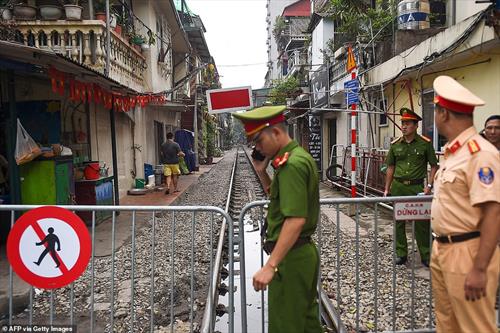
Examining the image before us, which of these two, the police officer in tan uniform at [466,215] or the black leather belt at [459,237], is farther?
the black leather belt at [459,237]

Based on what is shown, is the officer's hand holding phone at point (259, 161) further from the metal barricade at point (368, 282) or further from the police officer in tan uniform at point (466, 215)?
the police officer in tan uniform at point (466, 215)

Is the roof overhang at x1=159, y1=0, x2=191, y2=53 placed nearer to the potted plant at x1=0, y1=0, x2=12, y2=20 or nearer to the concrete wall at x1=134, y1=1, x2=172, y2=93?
the concrete wall at x1=134, y1=1, x2=172, y2=93

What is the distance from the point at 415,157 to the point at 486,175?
324cm

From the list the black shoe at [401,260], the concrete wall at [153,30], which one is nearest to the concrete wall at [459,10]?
the black shoe at [401,260]

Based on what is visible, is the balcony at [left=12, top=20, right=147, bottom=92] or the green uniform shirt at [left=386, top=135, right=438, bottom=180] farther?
the balcony at [left=12, top=20, right=147, bottom=92]

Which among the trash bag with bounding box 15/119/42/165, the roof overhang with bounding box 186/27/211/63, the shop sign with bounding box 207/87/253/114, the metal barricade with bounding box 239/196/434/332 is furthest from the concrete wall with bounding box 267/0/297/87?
the shop sign with bounding box 207/87/253/114

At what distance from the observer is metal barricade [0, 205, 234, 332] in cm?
333

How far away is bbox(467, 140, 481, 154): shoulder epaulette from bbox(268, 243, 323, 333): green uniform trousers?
1.08 m

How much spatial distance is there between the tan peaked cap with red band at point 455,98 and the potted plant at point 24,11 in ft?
32.6

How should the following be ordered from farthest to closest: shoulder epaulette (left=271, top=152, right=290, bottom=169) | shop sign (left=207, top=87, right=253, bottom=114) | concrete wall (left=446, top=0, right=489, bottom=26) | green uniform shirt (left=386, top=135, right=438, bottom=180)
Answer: concrete wall (left=446, top=0, right=489, bottom=26)
green uniform shirt (left=386, top=135, right=438, bottom=180)
shop sign (left=207, top=87, right=253, bottom=114)
shoulder epaulette (left=271, top=152, right=290, bottom=169)

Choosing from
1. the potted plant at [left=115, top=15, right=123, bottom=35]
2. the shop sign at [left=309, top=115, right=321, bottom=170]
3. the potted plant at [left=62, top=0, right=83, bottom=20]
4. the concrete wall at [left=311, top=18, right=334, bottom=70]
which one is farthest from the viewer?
the concrete wall at [left=311, top=18, right=334, bottom=70]

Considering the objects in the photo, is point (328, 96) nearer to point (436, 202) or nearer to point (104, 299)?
point (104, 299)

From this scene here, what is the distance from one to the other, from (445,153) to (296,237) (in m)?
1.03

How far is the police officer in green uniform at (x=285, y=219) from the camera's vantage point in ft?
8.17
